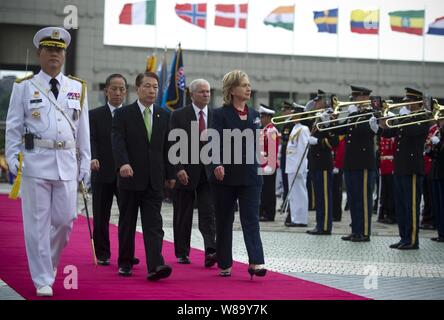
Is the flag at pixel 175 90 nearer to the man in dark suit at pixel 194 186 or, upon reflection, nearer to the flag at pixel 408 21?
the man in dark suit at pixel 194 186

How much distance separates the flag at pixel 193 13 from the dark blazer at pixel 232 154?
3360cm

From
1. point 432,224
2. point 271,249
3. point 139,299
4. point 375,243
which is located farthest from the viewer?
point 432,224

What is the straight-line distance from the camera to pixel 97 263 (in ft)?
31.4

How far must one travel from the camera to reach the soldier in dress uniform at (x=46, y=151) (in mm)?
7223

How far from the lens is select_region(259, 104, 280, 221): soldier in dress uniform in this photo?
55.4 ft

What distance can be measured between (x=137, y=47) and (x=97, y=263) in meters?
44.1

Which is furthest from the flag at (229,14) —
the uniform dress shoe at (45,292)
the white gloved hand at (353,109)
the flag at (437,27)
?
the uniform dress shoe at (45,292)

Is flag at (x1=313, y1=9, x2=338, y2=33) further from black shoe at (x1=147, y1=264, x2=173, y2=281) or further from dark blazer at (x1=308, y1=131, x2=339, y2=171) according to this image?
black shoe at (x1=147, y1=264, x2=173, y2=281)

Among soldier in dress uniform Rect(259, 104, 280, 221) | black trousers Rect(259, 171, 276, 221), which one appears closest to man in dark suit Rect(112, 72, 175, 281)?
soldier in dress uniform Rect(259, 104, 280, 221)

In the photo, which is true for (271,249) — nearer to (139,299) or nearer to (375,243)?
(375,243)

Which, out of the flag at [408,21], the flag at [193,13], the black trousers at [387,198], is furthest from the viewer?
the flag at [193,13]

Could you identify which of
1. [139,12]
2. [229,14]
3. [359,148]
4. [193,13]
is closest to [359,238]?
[359,148]

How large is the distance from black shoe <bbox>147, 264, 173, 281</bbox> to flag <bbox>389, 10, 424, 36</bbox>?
113ft

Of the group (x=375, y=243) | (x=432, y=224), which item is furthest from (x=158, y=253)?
(x=432, y=224)
